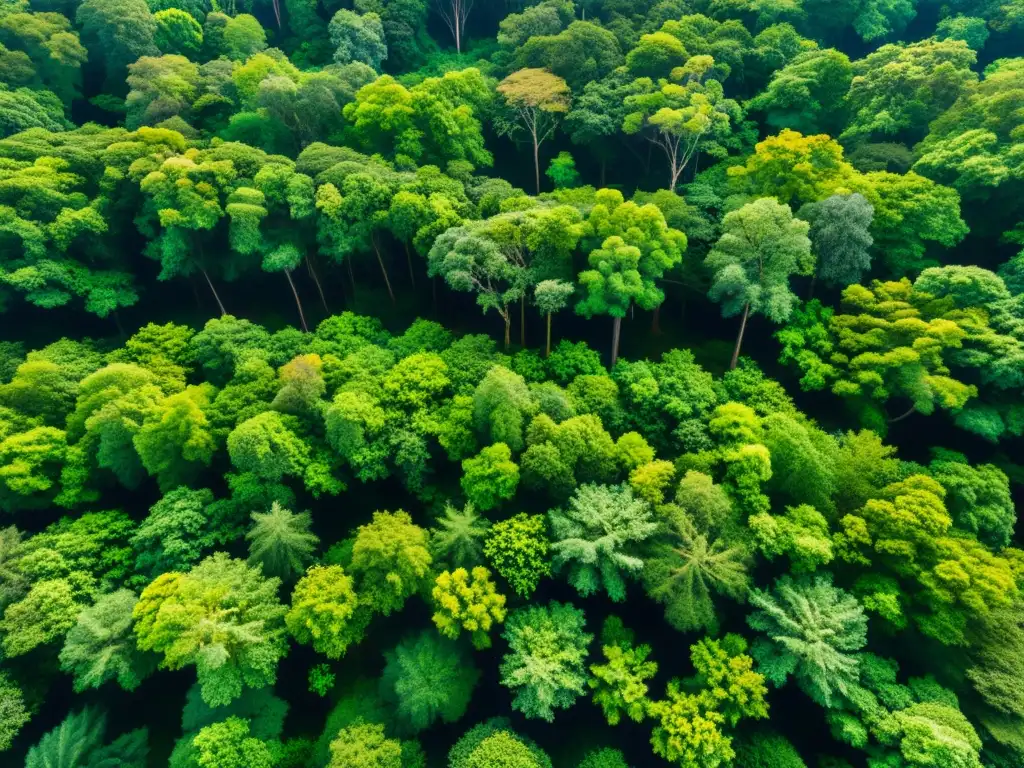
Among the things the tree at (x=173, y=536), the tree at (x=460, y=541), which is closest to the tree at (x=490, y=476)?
the tree at (x=460, y=541)

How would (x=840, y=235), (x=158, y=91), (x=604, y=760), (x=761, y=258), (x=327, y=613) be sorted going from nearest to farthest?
1. (x=604, y=760)
2. (x=327, y=613)
3. (x=761, y=258)
4. (x=840, y=235)
5. (x=158, y=91)

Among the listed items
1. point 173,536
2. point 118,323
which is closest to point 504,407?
point 173,536

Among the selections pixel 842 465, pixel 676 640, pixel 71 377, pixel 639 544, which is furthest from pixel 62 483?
pixel 842 465

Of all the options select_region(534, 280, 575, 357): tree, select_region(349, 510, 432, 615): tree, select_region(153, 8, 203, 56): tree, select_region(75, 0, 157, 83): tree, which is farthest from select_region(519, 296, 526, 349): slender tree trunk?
select_region(153, 8, 203, 56): tree

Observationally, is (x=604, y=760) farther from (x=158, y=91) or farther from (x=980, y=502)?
(x=158, y=91)

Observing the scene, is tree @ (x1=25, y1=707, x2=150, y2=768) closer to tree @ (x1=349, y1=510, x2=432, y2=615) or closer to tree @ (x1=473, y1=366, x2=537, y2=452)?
tree @ (x1=349, y1=510, x2=432, y2=615)

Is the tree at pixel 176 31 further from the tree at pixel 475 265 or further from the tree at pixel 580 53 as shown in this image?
the tree at pixel 475 265
